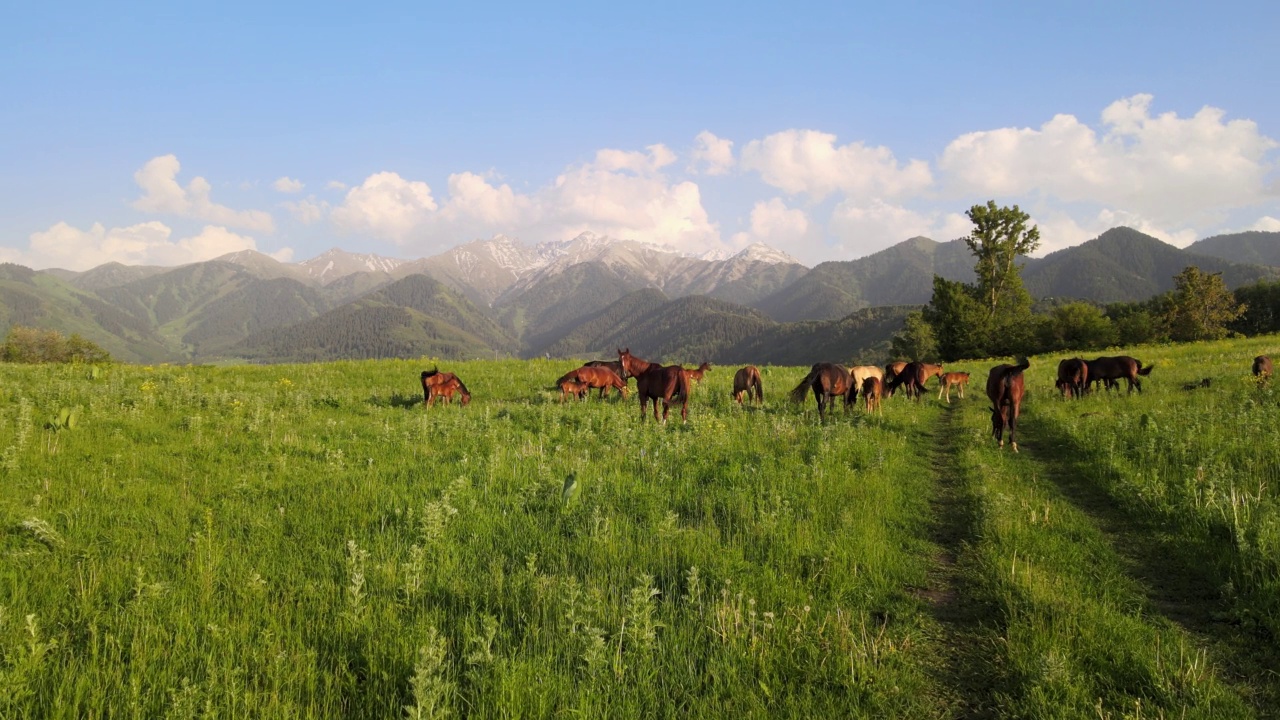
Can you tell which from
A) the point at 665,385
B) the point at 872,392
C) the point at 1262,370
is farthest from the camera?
the point at 1262,370

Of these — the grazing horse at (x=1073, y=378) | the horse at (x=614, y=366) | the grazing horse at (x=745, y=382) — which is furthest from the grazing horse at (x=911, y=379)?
the horse at (x=614, y=366)

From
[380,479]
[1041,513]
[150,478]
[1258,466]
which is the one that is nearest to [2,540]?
[150,478]

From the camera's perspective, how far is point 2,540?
6562 mm

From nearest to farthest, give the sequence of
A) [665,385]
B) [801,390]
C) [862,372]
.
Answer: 1. [665,385]
2. [801,390]
3. [862,372]

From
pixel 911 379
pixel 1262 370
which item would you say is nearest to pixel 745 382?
pixel 911 379

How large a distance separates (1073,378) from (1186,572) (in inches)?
795

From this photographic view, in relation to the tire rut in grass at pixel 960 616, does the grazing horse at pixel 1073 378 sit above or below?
above

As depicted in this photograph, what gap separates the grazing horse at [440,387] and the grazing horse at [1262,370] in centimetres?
2827

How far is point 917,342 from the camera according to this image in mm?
85250

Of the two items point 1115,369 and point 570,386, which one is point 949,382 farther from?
point 570,386

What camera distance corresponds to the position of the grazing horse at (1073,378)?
78.1 feet

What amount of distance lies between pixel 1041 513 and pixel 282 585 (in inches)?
438

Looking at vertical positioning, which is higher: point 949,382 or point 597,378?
point 597,378

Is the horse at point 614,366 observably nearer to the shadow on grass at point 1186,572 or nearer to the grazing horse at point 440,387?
the grazing horse at point 440,387
